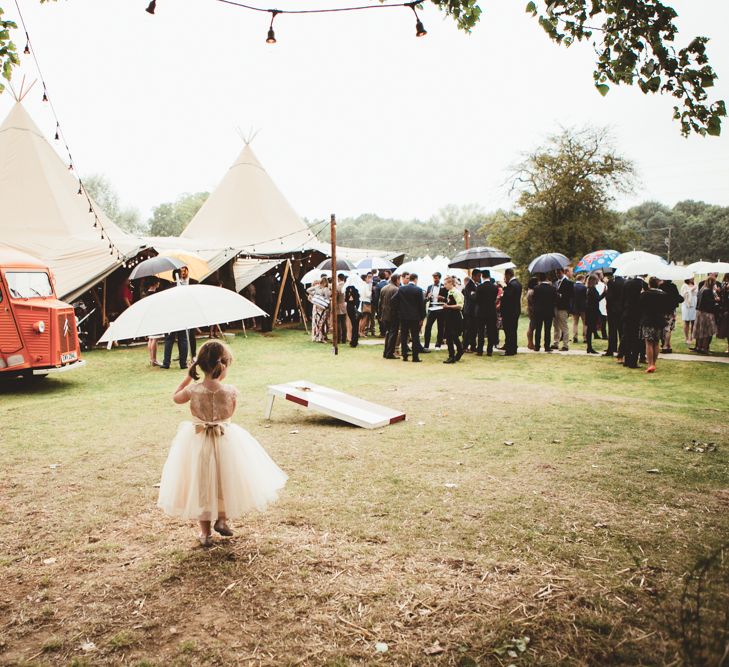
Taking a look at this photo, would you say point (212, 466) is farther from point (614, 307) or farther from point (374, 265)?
point (374, 265)

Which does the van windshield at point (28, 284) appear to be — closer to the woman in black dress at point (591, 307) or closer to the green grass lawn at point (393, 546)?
the green grass lawn at point (393, 546)

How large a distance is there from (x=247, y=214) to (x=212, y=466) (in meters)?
21.4

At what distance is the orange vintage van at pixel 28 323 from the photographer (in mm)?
9211

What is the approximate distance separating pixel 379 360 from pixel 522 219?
1744 cm

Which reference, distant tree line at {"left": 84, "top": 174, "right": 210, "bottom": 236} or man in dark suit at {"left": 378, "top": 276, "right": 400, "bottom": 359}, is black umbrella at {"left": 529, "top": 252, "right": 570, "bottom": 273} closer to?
man in dark suit at {"left": 378, "top": 276, "right": 400, "bottom": 359}

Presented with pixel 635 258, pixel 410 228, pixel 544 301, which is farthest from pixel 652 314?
pixel 410 228

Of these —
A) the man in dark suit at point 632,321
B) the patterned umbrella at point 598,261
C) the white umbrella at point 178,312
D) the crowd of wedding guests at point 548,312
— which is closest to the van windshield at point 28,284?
the white umbrella at point 178,312

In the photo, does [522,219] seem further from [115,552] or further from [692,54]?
[115,552]

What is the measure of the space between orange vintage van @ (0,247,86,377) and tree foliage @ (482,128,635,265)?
21.7 m

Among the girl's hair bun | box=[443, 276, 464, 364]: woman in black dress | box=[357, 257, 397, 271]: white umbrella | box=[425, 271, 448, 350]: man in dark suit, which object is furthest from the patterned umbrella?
the girl's hair bun

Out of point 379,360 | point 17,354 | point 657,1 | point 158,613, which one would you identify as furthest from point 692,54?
point 17,354

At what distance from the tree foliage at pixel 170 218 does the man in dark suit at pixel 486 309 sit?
184 feet

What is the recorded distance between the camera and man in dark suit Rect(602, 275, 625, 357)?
37.8 feet

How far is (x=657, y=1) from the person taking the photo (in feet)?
12.5
